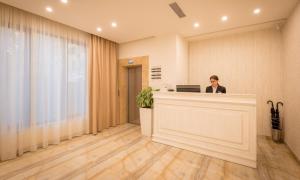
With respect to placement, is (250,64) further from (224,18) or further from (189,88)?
(189,88)

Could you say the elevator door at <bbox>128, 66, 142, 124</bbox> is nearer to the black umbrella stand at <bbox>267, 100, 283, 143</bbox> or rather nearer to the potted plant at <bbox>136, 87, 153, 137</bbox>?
the potted plant at <bbox>136, 87, 153, 137</bbox>

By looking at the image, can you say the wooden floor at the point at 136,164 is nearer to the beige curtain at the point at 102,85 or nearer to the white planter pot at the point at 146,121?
the white planter pot at the point at 146,121

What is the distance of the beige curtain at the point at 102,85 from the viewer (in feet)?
15.1

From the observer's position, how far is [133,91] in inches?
234

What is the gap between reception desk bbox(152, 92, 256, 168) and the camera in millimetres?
2730

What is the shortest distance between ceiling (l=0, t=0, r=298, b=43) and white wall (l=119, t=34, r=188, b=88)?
464 mm

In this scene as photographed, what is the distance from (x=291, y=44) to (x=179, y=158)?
3.47 meters

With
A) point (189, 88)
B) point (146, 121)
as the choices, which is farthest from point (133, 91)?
point (189, 88)

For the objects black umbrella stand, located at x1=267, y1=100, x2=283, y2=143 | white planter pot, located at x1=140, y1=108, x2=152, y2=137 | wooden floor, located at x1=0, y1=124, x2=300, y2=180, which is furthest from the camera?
white planter pot, located at x1=140, y1=108, x2=152, y2=137

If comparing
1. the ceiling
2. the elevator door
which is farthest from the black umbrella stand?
the elevator door

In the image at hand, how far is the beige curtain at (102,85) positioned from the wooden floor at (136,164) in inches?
47.9

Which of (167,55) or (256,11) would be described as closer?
(256,11)

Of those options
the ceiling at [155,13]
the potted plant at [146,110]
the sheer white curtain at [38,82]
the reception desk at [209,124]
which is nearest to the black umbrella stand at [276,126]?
the reception desk at [209,124]

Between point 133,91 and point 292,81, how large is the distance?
15.3 ft
